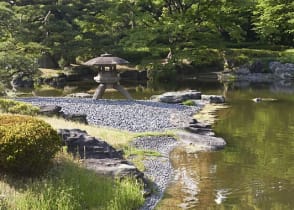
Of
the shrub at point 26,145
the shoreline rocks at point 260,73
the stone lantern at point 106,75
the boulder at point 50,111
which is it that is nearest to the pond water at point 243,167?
the shrub at point 26,145

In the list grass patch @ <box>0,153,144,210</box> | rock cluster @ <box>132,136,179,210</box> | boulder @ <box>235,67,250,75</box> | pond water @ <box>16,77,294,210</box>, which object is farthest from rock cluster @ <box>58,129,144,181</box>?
boulder @ <box>235,67,250,75</box>

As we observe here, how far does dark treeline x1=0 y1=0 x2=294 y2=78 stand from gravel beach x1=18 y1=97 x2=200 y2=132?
8267mm

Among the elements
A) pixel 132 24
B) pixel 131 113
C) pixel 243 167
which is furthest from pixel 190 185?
pixel 132 24

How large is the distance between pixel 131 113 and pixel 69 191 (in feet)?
34.7

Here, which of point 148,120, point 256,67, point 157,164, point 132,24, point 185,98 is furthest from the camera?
A: point 132,24

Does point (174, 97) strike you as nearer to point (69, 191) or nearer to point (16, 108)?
point (16, 108)

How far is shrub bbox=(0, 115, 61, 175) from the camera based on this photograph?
7656mm


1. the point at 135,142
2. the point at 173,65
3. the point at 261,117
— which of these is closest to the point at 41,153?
the point at 135,142

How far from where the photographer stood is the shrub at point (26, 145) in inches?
→ 301

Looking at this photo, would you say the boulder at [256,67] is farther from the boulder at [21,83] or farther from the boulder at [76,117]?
the boulder at [76,117]

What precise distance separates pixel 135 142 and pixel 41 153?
19.3 feet

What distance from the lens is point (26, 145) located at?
302 inches

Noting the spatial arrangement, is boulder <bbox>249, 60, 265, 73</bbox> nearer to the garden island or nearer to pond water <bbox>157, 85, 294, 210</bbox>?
the garden island

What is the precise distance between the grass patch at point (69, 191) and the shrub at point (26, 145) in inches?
9.9
